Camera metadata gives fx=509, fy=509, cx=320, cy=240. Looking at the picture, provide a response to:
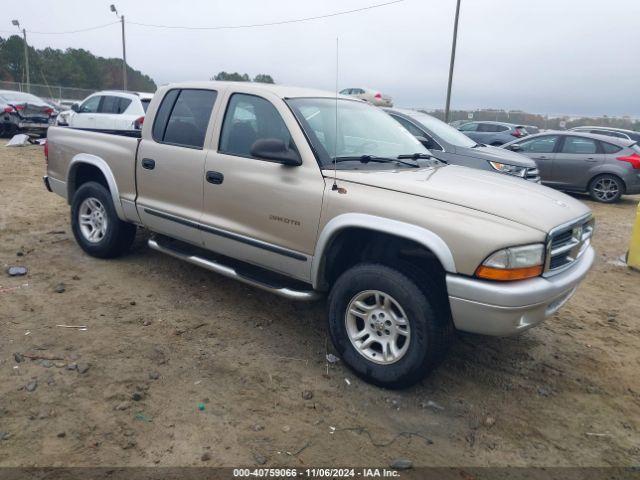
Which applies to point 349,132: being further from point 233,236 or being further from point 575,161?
point 575,161

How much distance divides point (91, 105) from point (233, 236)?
10843 mm

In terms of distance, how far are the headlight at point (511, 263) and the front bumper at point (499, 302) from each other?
0.14 feet

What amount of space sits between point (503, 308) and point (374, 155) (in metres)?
1.63

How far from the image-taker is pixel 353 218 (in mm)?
3322

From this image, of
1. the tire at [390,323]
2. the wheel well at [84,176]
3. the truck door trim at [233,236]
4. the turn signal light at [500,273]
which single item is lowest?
the tire at [390,323]

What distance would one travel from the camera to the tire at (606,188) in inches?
439

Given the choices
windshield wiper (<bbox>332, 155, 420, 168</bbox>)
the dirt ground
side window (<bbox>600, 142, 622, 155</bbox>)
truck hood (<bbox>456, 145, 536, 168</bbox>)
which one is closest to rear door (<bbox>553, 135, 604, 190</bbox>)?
side window (<bbox>600, 142, 622, 155</bbox>)

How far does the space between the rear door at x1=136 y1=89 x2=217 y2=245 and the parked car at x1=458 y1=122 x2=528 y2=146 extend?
1446 centimetres

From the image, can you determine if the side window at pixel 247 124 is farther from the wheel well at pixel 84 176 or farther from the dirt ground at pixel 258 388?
the wheel well at pixel 84 176

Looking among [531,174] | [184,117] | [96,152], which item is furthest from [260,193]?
[531,174]

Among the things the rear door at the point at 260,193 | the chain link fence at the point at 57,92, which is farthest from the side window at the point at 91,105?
the chain link fence at the point at 57,92

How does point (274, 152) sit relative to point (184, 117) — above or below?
below

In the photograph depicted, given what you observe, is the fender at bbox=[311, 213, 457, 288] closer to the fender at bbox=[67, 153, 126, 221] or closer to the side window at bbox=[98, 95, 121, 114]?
the fender at bbox=[67, 153, 126, 221]

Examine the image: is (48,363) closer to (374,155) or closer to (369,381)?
(369,381)
